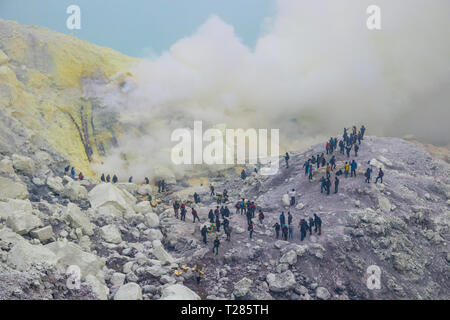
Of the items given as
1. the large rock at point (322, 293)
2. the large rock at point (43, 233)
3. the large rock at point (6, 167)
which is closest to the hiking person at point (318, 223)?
the large rock at point (322, 293)

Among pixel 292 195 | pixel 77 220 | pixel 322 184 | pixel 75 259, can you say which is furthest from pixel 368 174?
pixel 77 220

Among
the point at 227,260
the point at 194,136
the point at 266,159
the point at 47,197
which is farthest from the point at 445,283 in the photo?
the point at 194,136

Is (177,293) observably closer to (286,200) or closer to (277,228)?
(277,228)

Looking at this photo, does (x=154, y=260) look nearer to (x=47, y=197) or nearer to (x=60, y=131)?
(x=47, y=197)

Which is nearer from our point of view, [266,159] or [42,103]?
[42,103]

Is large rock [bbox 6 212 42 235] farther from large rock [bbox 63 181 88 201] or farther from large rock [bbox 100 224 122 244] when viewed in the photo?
large rock [bbox 63 181 88 201]

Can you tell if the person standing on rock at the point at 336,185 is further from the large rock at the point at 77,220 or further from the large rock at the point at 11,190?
the large rock at the point at 11,190
